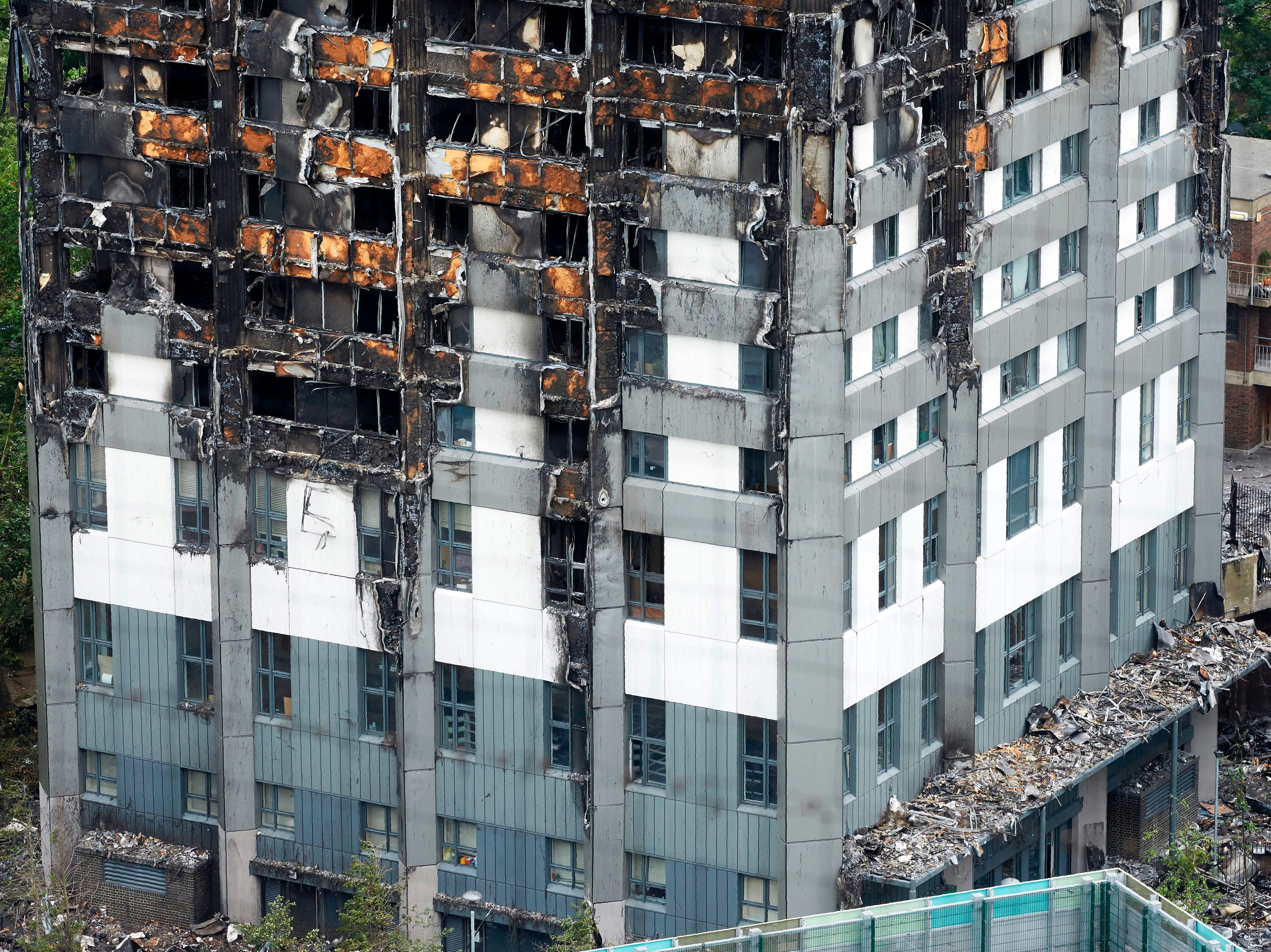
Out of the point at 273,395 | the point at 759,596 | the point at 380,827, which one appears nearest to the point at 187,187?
the point at 273,395

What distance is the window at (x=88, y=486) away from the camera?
9031 centimetres

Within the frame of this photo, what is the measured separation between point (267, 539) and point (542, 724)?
9.76m

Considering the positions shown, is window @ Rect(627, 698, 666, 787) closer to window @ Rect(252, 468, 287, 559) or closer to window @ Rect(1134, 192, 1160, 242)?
window @ Rect(252, 468, 287, 559)

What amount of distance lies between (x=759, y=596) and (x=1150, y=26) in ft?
75.5

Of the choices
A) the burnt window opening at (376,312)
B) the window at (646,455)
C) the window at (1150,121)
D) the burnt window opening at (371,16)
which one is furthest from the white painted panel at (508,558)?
the window at (1150,121)

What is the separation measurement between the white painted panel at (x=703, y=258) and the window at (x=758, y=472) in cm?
463

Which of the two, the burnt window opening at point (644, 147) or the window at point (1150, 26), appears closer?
the burnt window opening at point (644, 147)

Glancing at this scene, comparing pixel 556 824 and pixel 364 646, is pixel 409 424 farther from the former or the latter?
pixel 556 824

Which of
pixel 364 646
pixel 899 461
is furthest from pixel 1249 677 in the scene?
pixel 364 646

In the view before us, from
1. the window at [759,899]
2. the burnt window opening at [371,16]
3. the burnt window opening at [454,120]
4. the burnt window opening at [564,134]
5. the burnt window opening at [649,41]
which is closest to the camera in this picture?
the burnt window opening at [649,41]

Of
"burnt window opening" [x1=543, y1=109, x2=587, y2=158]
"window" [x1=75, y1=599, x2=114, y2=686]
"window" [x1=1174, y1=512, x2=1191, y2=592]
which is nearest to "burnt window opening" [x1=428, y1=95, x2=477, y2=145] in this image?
"burnt window opening" [x1=543, y1=109, x2=587, y2=158]

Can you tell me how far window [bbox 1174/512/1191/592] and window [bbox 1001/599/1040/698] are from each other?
8.61 metres

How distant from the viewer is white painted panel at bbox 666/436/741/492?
8250 cm

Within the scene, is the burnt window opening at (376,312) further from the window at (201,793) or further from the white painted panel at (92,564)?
the window at (201,793)
